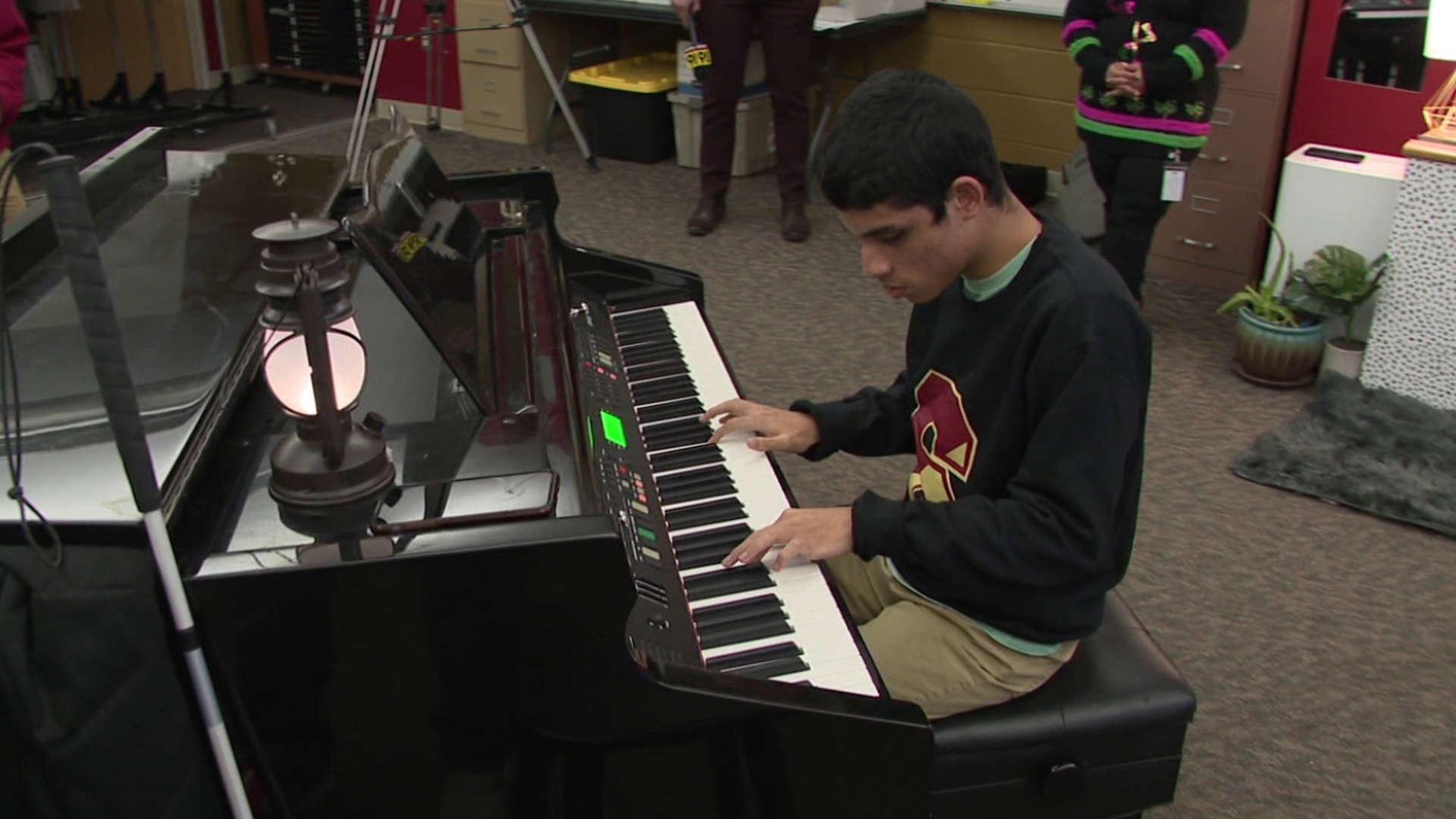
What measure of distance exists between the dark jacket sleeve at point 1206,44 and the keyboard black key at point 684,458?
2.05 m

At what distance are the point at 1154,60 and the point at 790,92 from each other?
1.32 meters

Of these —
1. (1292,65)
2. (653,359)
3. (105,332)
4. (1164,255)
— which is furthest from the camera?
(1164,255)

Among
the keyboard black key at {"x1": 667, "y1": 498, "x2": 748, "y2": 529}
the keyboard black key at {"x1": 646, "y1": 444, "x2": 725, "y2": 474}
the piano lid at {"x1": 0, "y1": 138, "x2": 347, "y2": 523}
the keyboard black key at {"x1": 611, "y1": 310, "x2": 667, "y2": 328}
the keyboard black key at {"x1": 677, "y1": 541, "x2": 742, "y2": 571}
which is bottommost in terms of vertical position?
the keyboard black key at {"x1": 677, "y1": 541, "x2": 742, "y2": 571}

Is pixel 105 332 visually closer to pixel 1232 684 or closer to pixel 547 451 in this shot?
pixel 547 451

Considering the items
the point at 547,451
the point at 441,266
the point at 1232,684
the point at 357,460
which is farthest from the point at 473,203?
the point at 1232,684

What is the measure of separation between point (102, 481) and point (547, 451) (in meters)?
0.40

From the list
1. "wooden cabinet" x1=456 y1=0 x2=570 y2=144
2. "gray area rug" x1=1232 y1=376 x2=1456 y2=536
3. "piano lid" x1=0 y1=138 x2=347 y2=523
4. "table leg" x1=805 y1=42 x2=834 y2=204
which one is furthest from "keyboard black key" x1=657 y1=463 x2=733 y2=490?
"wooden cabinet" x1=456 y1=0 x2=570 y2=144

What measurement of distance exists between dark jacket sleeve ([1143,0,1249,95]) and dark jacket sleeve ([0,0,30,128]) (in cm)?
262

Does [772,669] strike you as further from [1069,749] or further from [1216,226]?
[1216,226]

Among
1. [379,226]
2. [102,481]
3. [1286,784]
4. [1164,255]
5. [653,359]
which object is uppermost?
[379,226]

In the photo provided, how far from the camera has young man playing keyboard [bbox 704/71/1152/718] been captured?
1216 millimetres

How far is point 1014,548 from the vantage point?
4.13 ft

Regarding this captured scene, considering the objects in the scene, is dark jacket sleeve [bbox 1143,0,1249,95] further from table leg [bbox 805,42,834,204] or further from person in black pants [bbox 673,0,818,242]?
table leg [bbox 805,42,834,204]

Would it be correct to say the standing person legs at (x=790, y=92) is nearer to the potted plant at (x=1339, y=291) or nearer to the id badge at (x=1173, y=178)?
the id badge at (x=1173, y=178)
